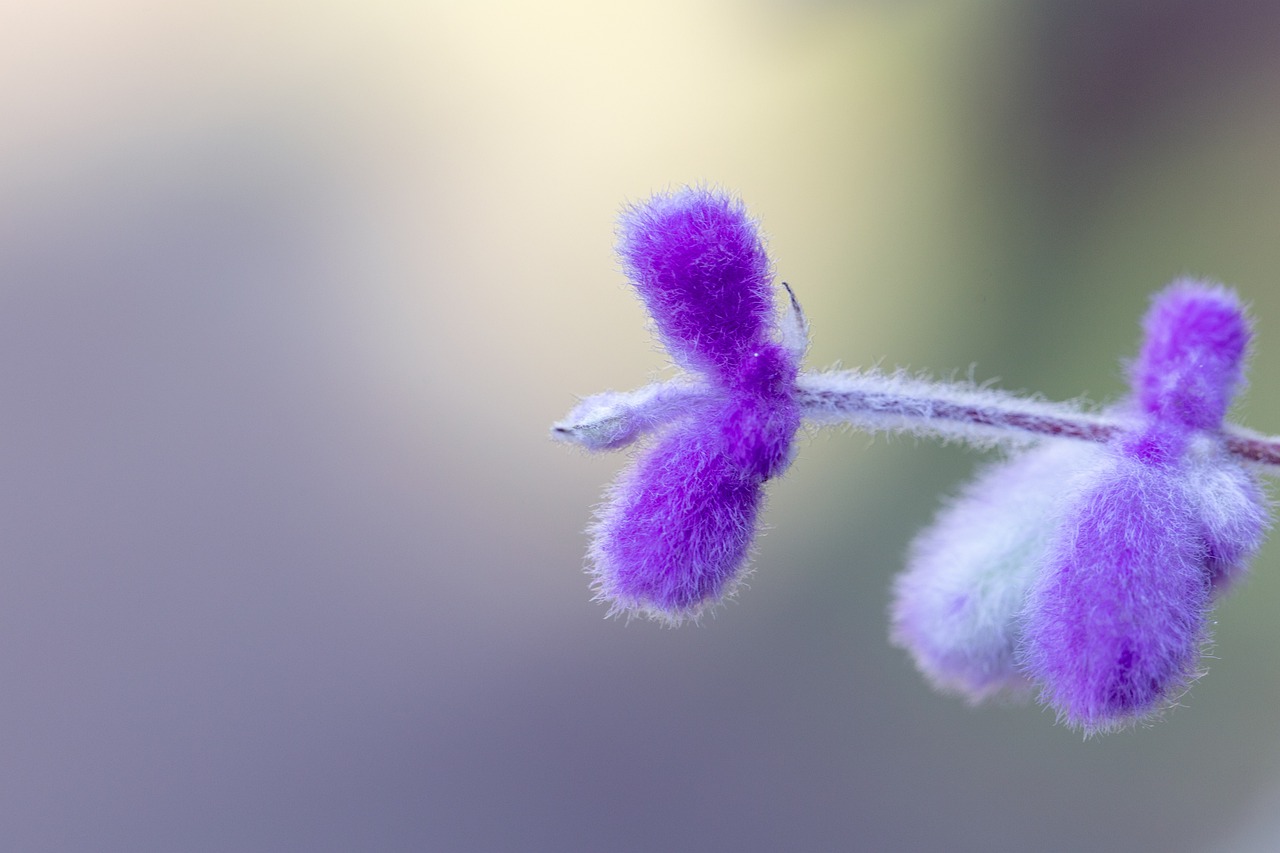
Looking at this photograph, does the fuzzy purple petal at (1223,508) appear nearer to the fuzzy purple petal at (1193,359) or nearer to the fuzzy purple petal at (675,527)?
the fuzzy purple petal at (1193,359)

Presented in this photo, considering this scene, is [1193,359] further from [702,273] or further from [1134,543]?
[702,273]

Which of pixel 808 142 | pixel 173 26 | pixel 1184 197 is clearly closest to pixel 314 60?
pixel 173 26

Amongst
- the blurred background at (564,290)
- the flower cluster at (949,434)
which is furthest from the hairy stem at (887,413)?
the blurred background at (564,290)

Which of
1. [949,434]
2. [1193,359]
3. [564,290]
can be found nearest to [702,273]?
[949,434]

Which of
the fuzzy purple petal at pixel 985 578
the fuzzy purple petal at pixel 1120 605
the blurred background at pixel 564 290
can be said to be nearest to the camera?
the fuzzy purple petal at pixel 1120 605

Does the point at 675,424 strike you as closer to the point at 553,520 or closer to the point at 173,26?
the point at 553,520

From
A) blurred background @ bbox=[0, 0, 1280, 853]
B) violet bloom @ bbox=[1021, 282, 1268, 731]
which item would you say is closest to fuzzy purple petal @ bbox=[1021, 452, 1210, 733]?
violet bloom @ bbox=[1021, 282, 1268, 731]
